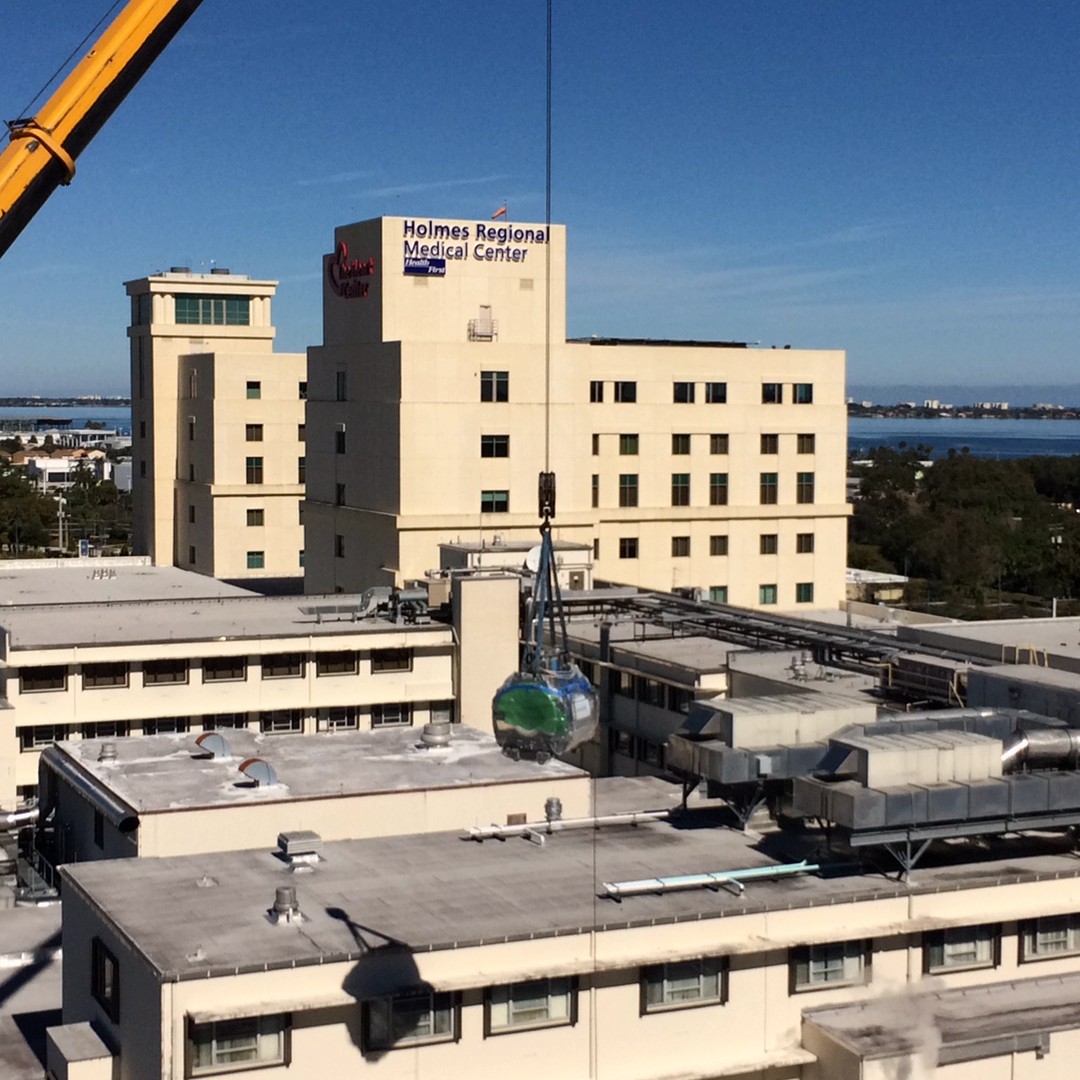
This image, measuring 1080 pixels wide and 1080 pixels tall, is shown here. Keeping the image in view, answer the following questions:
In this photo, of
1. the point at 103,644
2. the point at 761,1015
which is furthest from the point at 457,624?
the point at 761,1015

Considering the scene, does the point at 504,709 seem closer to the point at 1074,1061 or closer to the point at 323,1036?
the point at 323,1036

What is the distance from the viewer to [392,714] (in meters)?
42.6

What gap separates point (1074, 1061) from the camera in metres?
20.1

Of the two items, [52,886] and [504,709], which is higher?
[504,709]

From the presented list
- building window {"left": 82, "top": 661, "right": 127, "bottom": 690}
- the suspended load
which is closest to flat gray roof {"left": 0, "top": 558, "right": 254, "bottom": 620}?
building window {"left": 82, "top": 661, "right": 127, "bottom": 690}

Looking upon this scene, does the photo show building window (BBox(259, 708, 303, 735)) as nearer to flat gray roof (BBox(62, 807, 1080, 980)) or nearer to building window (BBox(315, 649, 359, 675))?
building window (BBox(315, 649, 359, 675))

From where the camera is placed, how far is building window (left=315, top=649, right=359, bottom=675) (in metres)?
41.8

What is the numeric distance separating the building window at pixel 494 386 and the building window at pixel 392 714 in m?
16.0

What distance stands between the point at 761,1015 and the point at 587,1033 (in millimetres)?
2147

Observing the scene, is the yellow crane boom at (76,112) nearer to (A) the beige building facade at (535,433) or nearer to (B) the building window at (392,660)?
(B) the building window at (392,660)

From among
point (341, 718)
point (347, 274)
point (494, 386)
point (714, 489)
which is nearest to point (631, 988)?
point (341, 718)

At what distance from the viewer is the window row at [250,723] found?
1545 inches

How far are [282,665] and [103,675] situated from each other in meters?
4.17

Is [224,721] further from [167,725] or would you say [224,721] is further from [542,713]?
[542,713]
